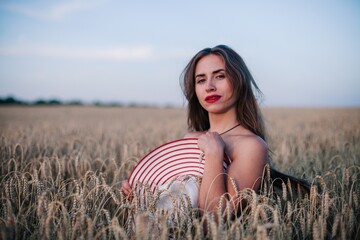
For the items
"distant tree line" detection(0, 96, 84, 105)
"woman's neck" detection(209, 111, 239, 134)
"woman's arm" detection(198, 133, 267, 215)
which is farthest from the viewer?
"distant tree line" detection(0, 96, 84, 105)

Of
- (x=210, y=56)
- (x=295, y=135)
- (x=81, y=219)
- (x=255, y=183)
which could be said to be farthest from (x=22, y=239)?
(x=295, y=135)

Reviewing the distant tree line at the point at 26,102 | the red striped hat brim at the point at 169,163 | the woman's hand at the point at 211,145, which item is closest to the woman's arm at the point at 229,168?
the woman's hand at the point at 211,145

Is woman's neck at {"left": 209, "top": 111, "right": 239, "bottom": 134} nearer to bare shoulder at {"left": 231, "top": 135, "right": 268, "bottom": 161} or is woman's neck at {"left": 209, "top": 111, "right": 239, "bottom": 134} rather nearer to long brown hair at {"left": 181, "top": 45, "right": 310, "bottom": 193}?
long brown hair at {"left": 181, "top": 45, "right": 310, "bottom": 193}

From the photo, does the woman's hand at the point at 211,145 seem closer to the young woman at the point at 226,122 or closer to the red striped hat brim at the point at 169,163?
the young woman at the point at 226,122

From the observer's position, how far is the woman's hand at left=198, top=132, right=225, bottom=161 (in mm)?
1737

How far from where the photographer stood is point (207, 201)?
172 cm

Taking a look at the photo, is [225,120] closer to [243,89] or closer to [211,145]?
[243,89]

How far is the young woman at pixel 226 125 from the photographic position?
173 cm

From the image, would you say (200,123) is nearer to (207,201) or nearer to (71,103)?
(207,201)

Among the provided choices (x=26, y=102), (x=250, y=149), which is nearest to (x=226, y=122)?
(x=250, y=149)

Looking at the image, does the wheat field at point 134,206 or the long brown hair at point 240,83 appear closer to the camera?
the wheat field at point 134,206

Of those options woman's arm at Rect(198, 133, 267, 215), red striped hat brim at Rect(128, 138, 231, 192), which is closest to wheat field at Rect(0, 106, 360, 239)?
woman's arm at Rect(198, 133, 267, 215)

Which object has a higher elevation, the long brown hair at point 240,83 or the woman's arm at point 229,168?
the long brown hair at point 240,83

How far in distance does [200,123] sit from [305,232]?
1.21 metres
